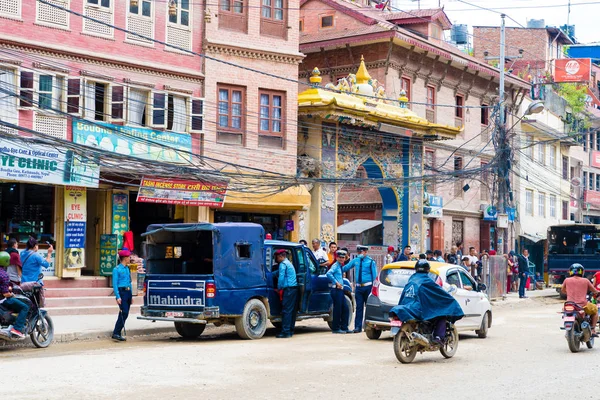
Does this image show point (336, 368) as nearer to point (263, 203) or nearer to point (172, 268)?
point (172, 268)

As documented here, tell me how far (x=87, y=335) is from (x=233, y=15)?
13.4 metres

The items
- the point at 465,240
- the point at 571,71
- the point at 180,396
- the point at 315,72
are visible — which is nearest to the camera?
the point at 180,396

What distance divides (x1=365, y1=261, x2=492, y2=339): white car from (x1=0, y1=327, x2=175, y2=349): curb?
4.61m

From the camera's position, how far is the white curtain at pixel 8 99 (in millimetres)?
22781

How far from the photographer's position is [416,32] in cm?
4003

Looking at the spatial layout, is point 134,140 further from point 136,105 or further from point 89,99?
point 89,99

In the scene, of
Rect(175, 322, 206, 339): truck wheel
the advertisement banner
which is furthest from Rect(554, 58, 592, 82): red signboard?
Rect(175, 322, 206, 339): truck wheel

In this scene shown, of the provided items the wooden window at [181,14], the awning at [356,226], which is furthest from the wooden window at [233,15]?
the awning at [356,226]

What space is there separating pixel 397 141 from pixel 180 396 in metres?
25.6

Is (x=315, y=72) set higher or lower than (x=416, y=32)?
lower

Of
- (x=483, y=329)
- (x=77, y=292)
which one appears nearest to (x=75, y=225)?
(x=77, y=292)

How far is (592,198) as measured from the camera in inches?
2283

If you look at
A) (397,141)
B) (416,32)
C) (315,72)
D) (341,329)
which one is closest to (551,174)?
(416,32)

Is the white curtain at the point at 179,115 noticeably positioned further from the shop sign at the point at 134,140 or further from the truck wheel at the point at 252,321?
the truck wheel at the point at 252,321
